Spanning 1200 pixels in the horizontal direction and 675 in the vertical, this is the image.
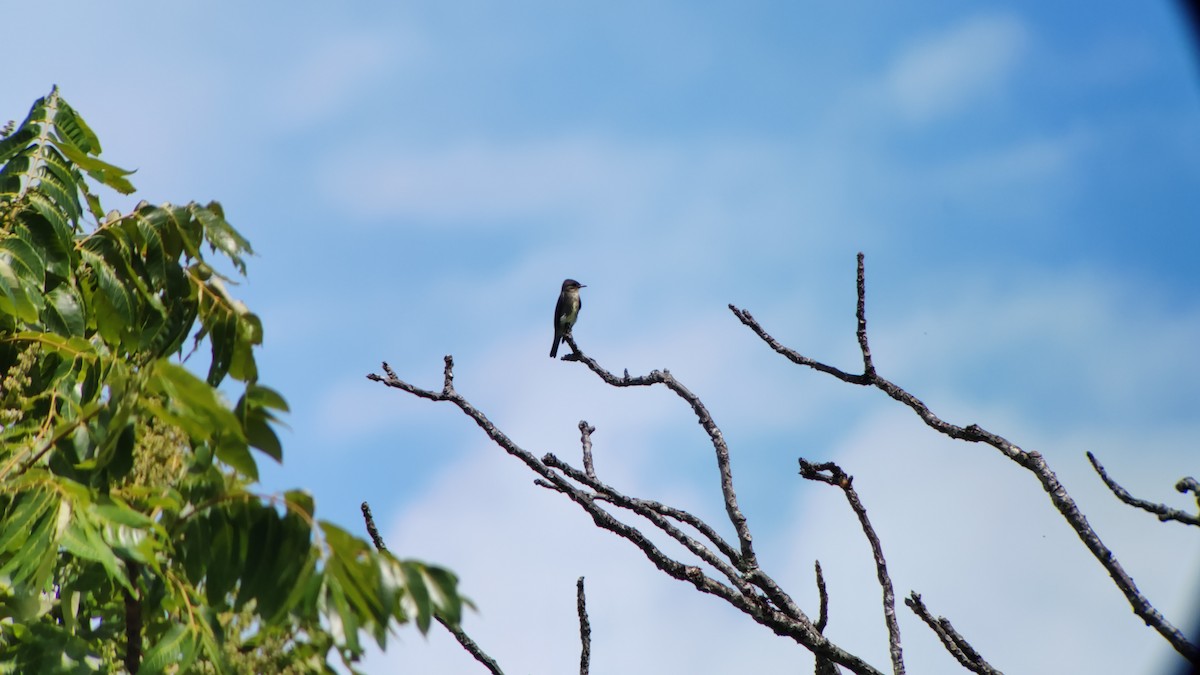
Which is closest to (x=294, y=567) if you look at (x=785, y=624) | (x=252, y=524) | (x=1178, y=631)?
(x=252, y=524)

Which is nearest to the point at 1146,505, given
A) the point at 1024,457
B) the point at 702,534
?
the point at 1024,457

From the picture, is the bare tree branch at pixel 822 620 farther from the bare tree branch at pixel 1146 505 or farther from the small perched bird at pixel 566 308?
the small perched bird at pixel 566 308

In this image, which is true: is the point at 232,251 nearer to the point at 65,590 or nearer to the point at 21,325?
the point at 21,325

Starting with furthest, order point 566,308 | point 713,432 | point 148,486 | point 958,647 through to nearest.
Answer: point 566,308 < point 713,432 < point 958,647 < point 148,486

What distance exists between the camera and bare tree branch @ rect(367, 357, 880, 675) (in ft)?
18.5

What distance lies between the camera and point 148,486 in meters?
3.75

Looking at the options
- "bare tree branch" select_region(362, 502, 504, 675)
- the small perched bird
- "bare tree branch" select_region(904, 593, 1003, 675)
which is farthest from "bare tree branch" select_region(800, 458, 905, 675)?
the small perched bird

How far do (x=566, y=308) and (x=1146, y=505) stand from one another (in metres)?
19.9

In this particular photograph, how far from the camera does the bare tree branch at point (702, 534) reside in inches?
221

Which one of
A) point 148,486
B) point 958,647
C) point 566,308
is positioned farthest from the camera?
point 566,308

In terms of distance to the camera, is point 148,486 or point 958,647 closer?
point 148,486

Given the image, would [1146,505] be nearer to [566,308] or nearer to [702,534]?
[702,534]

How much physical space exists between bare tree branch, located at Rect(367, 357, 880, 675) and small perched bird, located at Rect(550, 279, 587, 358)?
16568 millimetres

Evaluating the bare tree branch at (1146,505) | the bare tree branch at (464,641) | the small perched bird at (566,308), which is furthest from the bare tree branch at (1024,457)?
the small perched bird at (566,308)
